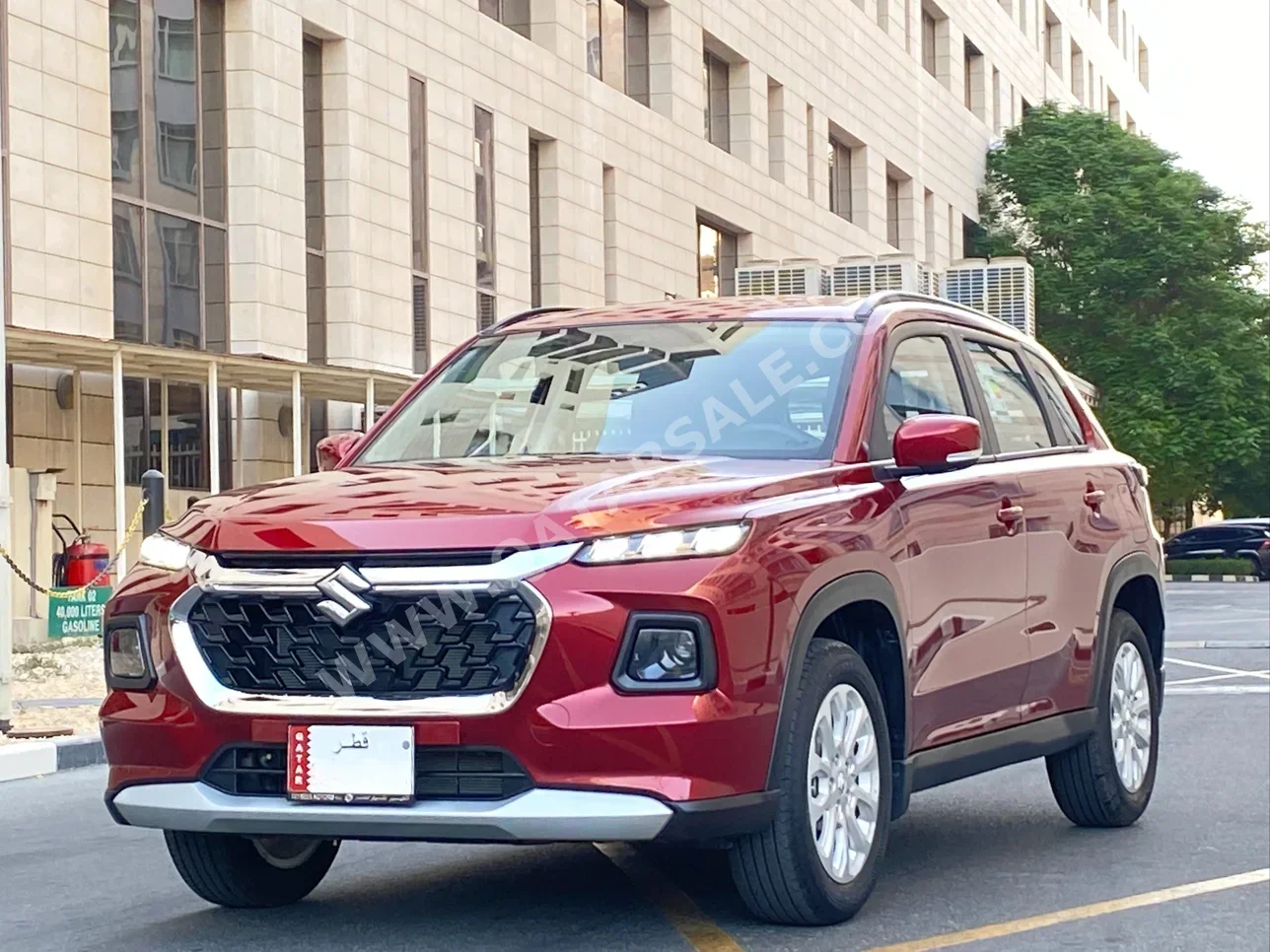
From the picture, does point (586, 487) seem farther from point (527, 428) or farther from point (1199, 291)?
point (1199, 291)

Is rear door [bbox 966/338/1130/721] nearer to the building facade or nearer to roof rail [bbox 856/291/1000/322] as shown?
roof rail [bbox 856/291/1000/322]

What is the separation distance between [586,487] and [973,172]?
54.1m

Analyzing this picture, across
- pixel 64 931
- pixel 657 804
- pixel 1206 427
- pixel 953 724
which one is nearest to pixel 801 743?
pixel 657 804

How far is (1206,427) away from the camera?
50.7 meters

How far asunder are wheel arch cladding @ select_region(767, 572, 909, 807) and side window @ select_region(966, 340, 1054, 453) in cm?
135

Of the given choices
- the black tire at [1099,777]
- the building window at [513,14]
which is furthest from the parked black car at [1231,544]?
the black tire at [1099,777]

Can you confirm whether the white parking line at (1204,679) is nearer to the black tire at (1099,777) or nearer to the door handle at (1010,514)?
the black tire at (1099,777)

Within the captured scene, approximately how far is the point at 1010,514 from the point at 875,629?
1031 mm

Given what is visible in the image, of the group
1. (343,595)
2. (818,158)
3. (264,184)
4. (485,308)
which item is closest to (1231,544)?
(818,158)

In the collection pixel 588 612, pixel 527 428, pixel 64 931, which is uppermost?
pixel 527 428

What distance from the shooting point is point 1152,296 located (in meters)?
53.9

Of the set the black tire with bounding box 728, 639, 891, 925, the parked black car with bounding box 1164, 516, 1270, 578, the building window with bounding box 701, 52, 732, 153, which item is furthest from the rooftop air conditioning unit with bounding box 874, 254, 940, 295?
the black tire with bounding box 728, 639, 891, 925

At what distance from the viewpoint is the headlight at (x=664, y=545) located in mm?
5230

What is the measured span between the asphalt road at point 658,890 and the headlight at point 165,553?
99 centimetres
